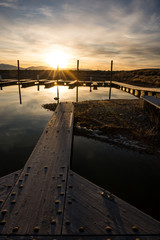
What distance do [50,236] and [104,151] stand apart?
436cm

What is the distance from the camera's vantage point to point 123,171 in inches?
203

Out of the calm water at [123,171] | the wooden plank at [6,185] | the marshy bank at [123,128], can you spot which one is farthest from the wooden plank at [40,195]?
the marshy bank at [123,128]

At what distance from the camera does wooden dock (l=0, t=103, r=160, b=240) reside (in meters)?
2.35

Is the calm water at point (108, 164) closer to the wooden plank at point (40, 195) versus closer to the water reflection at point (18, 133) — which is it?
the water reflection at point (18, 133)

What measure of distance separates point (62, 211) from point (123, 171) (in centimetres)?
301

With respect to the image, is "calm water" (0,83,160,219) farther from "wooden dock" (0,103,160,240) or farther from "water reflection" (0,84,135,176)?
"wooden dock" (0,103,160,240)

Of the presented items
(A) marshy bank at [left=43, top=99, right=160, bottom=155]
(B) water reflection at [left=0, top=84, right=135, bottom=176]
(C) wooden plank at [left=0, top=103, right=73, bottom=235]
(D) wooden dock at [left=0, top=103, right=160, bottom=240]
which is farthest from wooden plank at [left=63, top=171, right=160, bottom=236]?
(A) marshy bank at [left=43, top=99, right=160, bottom=155]

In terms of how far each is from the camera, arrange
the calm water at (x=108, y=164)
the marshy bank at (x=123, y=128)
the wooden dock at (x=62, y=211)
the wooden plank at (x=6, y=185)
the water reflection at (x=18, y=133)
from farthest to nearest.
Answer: the marshy bank at (x=123, y=128)
the water reflection at (x=18, y=133)
the calm water at (x=108, y=164)
the wooden plank at (x=6, y=185)
the wooden dock at (x=62, y=211)

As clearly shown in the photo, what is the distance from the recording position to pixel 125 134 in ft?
25.3

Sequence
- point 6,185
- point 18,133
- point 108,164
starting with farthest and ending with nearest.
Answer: point 18,133 < point 108,164 < point 6,185

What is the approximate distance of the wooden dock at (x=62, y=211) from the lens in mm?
2346

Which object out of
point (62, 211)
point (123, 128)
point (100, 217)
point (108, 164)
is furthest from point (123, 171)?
point (123, 128)

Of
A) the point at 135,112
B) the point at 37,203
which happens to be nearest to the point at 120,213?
the point at 37,203

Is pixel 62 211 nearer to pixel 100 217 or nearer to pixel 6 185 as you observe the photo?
pixel 100 217
